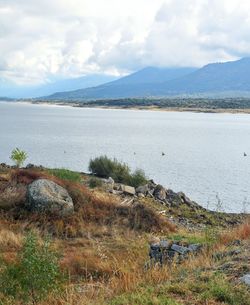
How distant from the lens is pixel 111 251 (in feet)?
44.4

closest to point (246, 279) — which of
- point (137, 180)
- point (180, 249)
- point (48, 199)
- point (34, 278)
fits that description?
point (34, 278)

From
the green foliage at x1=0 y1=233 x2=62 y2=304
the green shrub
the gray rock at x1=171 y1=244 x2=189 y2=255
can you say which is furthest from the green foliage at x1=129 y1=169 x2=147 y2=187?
the green foliage at x1=0 y1=233 x2=62 y2=304

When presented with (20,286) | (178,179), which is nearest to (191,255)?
(20,286)

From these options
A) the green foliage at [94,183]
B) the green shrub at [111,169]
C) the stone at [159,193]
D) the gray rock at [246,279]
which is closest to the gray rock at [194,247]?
the gray rock at [246,279]

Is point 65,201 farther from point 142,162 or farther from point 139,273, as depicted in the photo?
point 142,162

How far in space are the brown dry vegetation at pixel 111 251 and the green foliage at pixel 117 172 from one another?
12695 millimetres

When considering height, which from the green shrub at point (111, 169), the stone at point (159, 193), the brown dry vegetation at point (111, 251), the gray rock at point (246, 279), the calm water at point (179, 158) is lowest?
the calm water at point (179, 158)

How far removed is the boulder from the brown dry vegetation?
33 centimetres

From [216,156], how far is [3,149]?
105ft

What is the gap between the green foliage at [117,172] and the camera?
112 feet

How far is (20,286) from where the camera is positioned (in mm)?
7691

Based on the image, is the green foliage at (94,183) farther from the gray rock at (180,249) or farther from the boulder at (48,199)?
the gray rock at (180,249)

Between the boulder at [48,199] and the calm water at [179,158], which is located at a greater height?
the boulder at [48,199]

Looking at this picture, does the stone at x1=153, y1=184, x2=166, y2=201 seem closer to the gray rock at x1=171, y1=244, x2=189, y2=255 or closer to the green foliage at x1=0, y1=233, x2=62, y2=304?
the gray rock at x1=171, y1=244, x2=189, y2=255
